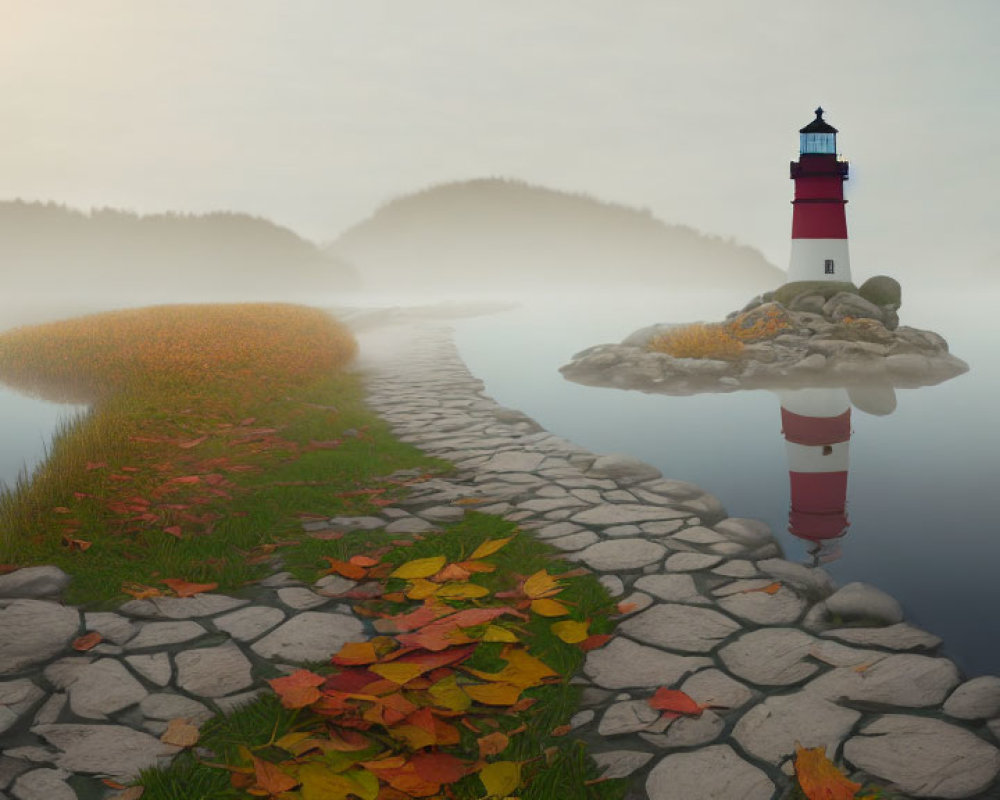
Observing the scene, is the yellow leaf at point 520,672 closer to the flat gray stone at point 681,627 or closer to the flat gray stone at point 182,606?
the flat gray stone at point 681,627

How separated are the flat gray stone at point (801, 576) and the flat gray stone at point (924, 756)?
1.46m

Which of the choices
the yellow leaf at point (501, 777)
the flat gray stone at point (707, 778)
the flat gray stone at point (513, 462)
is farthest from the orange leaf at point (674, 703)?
the flat gray stone at point (513, 462)

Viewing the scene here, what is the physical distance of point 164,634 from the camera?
4.17 m

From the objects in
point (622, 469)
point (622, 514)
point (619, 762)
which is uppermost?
point (622, 469)

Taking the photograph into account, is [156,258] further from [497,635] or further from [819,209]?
[497,635]

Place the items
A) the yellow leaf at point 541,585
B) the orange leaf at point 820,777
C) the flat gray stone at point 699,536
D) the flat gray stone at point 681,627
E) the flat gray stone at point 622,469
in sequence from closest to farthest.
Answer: the orange leaf at point 820,777 < the flat gray stone at point 681,627 < the yellow leaf at point 541,585 < the flat gray stone at point 699,536 < the flat gray stone at point 622,469

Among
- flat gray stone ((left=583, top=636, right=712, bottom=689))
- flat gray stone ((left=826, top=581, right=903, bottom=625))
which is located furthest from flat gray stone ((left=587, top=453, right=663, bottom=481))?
flat gray stone ((left=583, top=636, right=712, bottom=689))

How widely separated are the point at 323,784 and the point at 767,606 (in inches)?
111

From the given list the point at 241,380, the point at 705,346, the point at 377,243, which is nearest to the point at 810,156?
the point at 705,346

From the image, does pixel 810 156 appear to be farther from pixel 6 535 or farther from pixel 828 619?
pixel 6 535

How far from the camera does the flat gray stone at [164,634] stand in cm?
407

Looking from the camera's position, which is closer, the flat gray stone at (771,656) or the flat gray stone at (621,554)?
the flat gray stone at (771,656)

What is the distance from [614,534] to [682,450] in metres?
4.29

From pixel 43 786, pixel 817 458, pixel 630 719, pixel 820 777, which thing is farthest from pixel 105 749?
pixel 817 458
